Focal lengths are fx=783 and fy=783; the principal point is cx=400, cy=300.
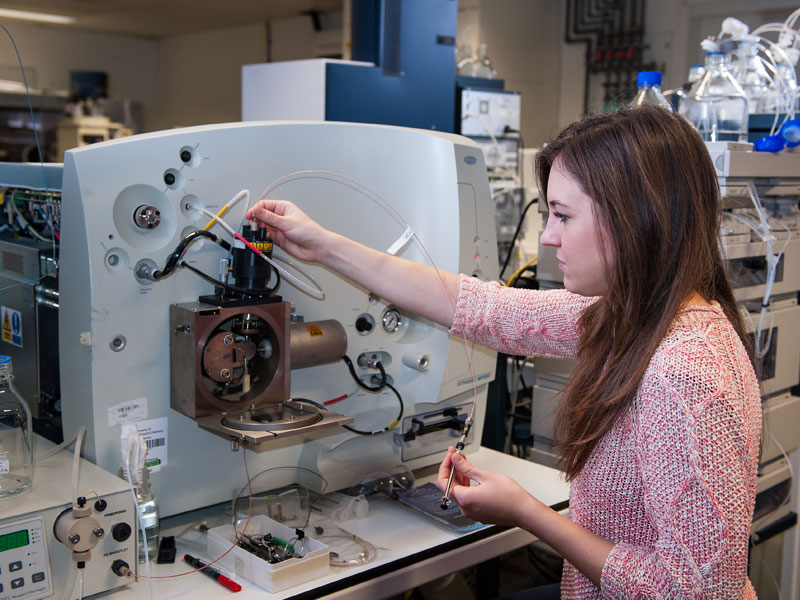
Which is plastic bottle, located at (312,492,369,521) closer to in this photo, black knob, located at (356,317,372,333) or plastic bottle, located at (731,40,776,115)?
black knob, located at (356,317,372,333)

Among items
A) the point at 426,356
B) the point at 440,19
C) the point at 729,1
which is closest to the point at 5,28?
the point at 426,356

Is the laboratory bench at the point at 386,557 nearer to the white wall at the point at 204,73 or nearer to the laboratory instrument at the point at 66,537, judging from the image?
the laboratory instrument at the point at 66,537

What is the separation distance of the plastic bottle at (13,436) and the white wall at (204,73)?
6.84m

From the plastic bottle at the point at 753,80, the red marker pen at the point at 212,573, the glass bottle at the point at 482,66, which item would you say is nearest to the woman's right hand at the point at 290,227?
the red marker pen at the point at 212,573

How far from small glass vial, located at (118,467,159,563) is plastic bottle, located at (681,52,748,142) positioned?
61.0 inches

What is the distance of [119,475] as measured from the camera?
123 cm

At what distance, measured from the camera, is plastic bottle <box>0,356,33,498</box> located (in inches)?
45.7

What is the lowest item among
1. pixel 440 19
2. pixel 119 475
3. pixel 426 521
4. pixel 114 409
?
pixel 426 521

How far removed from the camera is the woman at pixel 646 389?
980mm

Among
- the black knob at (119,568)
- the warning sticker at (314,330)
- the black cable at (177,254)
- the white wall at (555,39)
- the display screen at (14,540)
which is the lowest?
the black knob at (119,568)

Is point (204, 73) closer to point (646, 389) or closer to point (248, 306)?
point (248, 306)

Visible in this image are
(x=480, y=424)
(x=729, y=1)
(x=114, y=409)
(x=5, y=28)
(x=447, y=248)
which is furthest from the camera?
(x=729, y=1)

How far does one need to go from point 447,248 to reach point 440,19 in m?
1.13

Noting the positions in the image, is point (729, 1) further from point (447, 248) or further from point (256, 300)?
point (256, 300)
